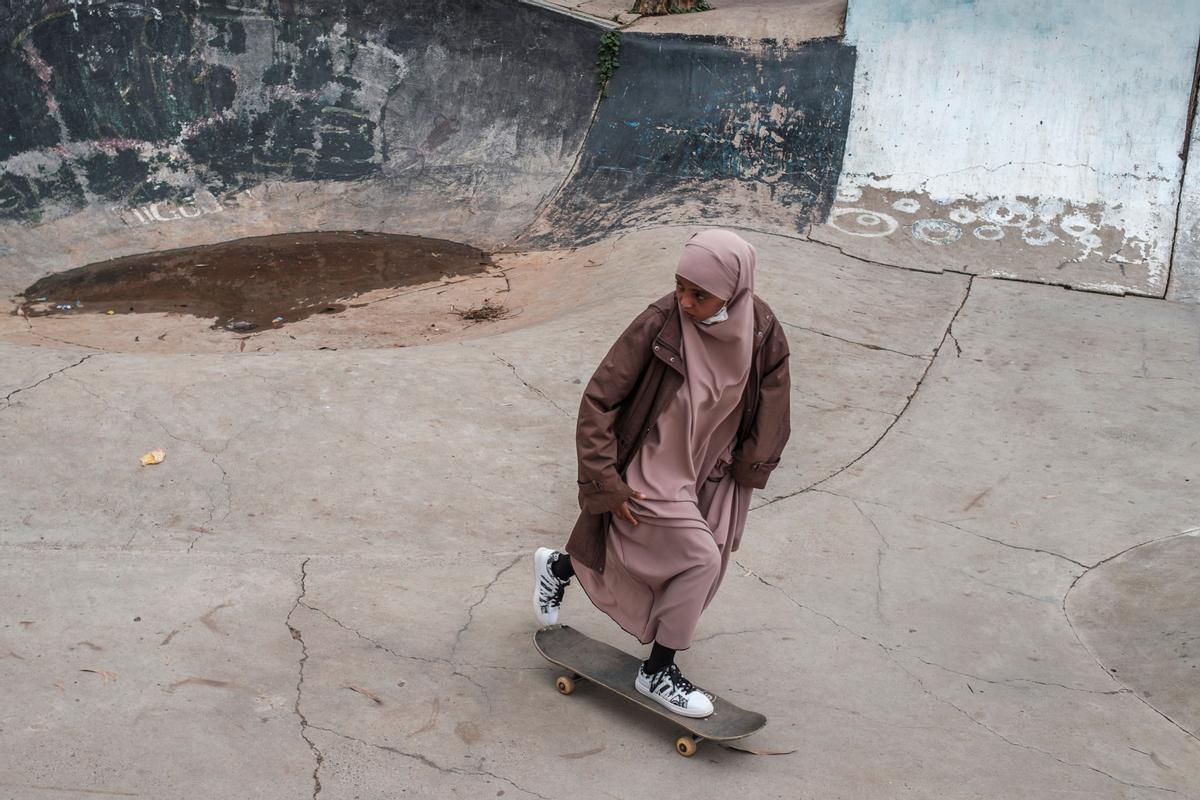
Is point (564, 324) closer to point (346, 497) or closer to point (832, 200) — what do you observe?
point (346, 497)

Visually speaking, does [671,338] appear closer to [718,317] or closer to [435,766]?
[718,317]

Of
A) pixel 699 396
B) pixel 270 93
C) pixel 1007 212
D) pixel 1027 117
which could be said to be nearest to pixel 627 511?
pixel 699 396

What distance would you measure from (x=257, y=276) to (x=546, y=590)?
19.3 ft

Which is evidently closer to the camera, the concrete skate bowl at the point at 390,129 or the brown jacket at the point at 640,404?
the brown jacket at the point at 640,404

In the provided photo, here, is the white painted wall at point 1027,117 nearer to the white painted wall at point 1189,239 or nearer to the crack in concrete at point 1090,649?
the white painted wall at point 1189,239

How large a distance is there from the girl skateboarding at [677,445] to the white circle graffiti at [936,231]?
5.96 meters

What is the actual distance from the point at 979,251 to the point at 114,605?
6.92m

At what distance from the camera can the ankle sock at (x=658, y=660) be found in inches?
121

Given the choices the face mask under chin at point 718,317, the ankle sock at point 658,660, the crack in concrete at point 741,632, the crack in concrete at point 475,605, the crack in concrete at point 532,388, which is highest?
the face mask under chin at point 718,317

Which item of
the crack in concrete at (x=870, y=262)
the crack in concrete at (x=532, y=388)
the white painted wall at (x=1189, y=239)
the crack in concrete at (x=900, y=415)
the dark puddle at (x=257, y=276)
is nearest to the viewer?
the crack in concrete at (x=900, y=415)

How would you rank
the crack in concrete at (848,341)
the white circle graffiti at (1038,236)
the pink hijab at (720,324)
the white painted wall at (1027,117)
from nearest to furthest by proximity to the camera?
the pink hijab at (720,324), the crack in concrete at (848,341), the white circle graffiti at (1038,236), the white painted wall at (1027,117)

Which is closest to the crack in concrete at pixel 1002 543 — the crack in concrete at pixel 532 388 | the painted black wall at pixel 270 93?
the crack in concrete at pixel 532 388

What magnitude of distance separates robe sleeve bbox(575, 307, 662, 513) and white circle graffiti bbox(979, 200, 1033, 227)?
6.72 m

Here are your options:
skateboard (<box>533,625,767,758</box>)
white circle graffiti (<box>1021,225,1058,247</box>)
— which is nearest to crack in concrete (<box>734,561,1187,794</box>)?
skateboard (<box>533,625,767,758</box>)
